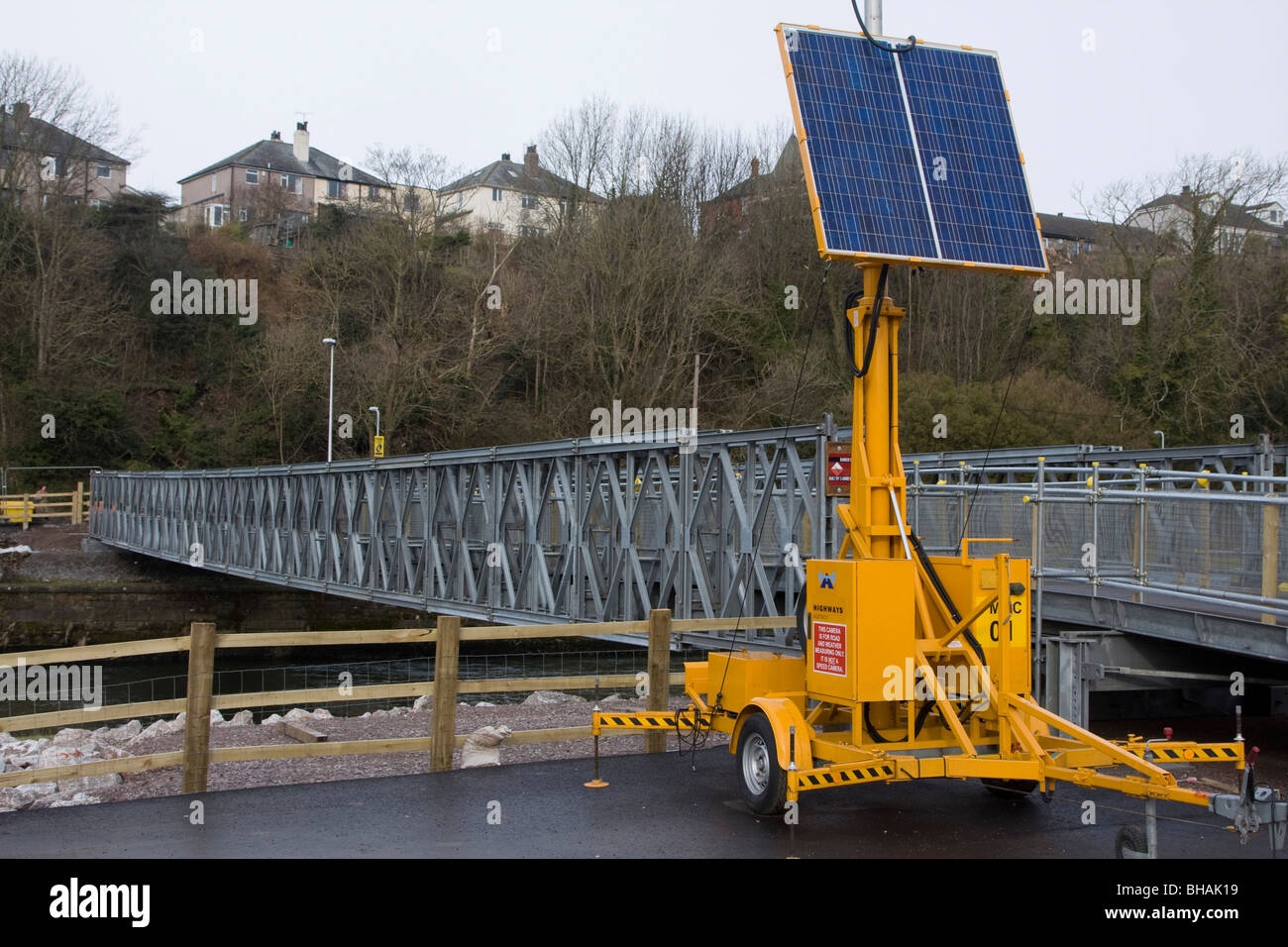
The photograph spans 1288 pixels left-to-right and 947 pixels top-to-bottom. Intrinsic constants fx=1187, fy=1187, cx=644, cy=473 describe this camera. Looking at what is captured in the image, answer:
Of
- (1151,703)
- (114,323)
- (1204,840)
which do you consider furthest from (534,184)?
(1204,840)

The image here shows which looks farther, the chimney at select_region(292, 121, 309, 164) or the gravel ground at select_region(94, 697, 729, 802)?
the chimney at select_region(292, 121, 309, 164)

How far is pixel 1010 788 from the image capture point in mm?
9500

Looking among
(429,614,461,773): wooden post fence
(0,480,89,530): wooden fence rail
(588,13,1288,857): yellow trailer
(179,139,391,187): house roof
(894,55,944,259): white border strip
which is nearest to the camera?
(588,13,1288,857): yellow trailer

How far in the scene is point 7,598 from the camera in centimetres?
3991

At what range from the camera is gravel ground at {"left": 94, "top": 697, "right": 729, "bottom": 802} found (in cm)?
1132

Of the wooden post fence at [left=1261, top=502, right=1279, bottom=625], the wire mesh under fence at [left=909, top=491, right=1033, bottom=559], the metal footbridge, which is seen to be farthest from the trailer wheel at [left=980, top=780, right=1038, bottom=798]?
the wire mesh under fence at [left=909, top=491, right=1033, bottom=559]

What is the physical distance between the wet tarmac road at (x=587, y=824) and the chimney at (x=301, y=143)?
89.9 m

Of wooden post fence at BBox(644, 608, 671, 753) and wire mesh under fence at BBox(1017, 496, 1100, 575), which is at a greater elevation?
wire mesh under fence at BBox(1017, 496, 1100, 575)

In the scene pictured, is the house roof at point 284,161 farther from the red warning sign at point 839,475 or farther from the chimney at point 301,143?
the red warning sign at point 839,475

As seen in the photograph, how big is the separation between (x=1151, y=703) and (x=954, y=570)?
625 cm

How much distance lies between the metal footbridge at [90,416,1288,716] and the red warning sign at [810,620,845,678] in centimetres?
161

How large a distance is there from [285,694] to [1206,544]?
9.28 meters
